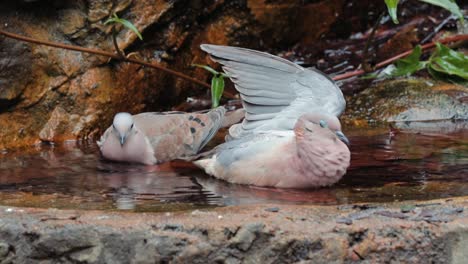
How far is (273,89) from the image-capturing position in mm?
4867

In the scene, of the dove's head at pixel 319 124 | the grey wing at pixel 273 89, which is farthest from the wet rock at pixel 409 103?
the dove's head at pixel 319 124

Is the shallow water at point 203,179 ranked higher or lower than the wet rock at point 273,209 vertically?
lower

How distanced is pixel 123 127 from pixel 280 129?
112cm

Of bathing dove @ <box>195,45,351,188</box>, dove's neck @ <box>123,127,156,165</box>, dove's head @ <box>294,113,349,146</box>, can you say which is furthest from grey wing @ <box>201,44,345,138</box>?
dove's neck @ <box>123,127,156,165</box>

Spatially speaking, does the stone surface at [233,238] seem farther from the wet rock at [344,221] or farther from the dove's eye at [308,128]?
the dove's eye at [308,128]

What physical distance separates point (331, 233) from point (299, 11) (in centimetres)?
462

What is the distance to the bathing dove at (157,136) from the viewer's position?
5352mm

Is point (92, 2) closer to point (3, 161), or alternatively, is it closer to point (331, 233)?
point (3, 161)

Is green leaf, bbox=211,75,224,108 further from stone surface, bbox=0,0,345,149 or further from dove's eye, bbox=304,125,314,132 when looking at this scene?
dove's eye, bbox=304,125,314,132

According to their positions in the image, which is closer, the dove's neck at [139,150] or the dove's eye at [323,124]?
the dove's eye at [323,124]

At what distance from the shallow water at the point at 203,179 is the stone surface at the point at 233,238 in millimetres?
361

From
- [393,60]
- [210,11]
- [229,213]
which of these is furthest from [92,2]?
[229,213]

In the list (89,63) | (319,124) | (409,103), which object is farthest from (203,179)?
(409,103)

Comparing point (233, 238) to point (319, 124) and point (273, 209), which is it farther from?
point (319, 124)
